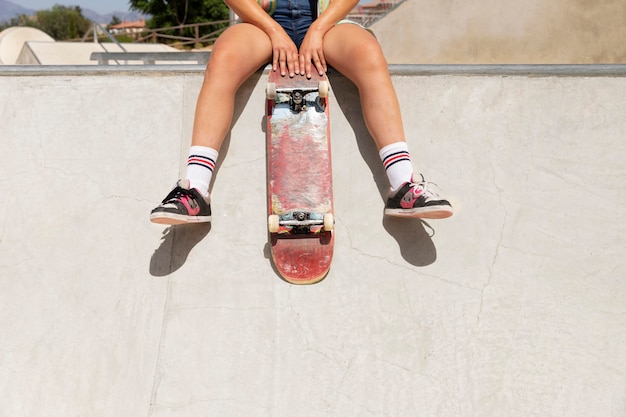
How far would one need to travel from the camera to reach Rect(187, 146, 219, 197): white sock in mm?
2424

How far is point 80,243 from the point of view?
2512 mm

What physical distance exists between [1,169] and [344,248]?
6.06 ft

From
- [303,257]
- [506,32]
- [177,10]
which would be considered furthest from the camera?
[177,10]

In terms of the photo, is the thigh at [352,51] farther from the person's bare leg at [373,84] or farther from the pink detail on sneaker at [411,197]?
the pink detail on sneaker at [411,197]

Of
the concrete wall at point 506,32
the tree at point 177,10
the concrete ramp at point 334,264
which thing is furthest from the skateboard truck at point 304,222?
the tree at point 177,10

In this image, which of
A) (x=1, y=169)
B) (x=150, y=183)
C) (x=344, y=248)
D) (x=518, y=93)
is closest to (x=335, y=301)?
(x=344, y=248)

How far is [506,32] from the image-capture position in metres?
6.80

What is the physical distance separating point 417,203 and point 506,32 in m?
5.48

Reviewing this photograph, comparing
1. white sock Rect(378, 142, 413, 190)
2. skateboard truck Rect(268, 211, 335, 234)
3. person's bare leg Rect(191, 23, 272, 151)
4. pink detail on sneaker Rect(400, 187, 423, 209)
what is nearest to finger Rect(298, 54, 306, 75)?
person's bare leg Rect(191, 23, 272, 151)

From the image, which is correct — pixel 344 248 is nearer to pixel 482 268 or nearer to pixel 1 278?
pixel 482 268

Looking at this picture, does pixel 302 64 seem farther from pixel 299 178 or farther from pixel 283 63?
pixel 299 178

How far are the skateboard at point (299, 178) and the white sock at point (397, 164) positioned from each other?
1.01ft

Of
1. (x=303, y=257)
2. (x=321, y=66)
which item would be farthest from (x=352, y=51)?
(x=303, y=257)

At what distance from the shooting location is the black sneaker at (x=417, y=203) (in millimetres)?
2222
